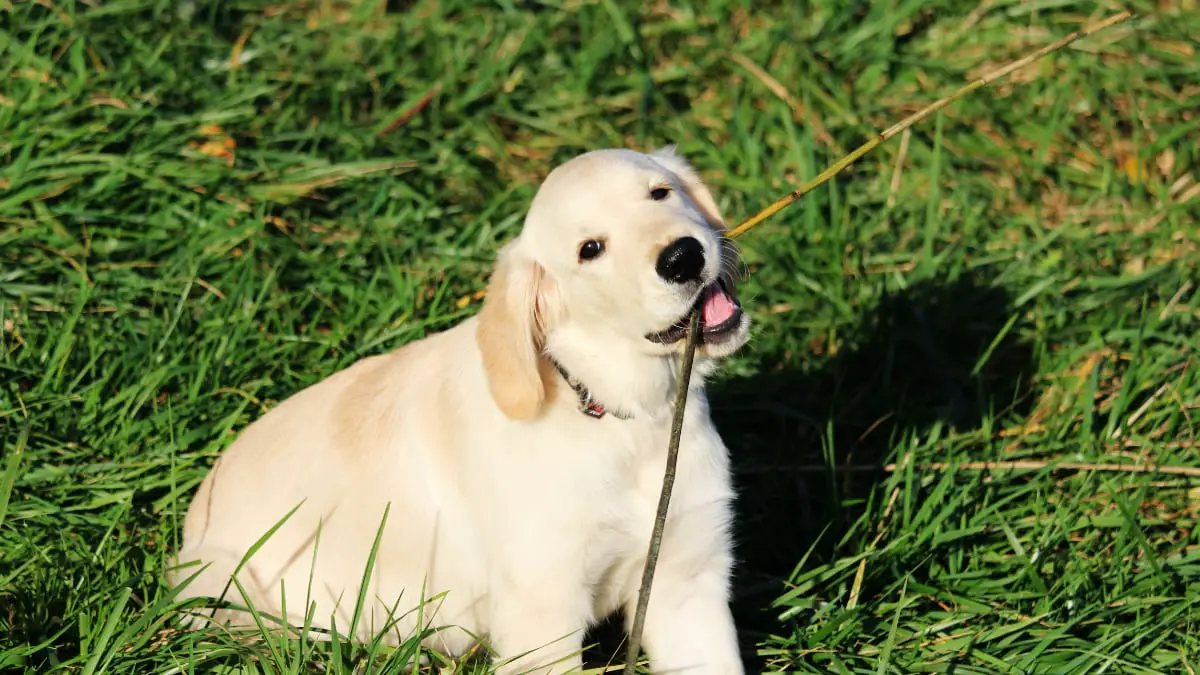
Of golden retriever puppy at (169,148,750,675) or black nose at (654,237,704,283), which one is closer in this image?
black nose at (654,237,704,283)

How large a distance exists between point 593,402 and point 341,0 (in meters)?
3.32

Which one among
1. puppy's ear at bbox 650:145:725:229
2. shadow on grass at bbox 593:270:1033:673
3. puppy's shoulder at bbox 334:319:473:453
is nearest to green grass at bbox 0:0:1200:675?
shadow on grass at bbox 593:270:1033:673

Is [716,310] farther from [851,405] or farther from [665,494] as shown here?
[851,405]

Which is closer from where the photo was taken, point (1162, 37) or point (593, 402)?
point (593, 402)

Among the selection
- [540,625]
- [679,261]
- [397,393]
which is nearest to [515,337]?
[679,261]

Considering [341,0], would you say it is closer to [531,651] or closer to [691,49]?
[691,49]

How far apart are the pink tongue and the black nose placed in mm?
144

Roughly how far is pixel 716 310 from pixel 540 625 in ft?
2.58

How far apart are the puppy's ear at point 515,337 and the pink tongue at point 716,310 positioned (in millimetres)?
374

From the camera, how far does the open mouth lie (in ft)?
8.95

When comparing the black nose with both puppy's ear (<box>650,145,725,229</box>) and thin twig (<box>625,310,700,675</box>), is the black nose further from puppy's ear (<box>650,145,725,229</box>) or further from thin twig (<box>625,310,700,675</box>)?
puppy's ear (<box>650,145,725,229</box>)

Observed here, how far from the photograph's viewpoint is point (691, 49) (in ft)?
17.4

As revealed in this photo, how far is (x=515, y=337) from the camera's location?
271 centimetres

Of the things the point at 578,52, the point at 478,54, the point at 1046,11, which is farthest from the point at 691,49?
the point at 1046,11
